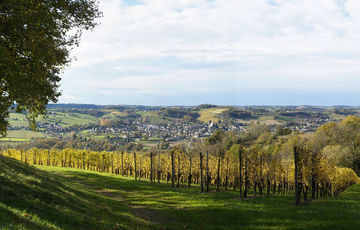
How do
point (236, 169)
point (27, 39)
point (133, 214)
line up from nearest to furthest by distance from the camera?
point (27, 39)
point (133, 214)
point (236, 169)

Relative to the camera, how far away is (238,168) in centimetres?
6081

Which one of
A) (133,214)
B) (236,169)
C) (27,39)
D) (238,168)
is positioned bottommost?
(236,169)

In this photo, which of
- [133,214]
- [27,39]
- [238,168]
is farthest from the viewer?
[238,168]

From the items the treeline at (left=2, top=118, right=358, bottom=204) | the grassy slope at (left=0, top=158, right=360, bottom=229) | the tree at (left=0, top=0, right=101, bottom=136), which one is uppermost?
the tree at (left=0, top=0, right=101, bottom=136)

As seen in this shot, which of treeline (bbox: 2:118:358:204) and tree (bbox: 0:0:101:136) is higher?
tree (bbox: 0:0:101:136)

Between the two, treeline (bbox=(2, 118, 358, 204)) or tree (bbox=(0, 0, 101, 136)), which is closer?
tree (bbox=(0, 0, 101, 136))

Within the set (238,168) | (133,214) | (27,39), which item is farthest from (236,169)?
(27,39)

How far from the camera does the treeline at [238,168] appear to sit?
40.5m

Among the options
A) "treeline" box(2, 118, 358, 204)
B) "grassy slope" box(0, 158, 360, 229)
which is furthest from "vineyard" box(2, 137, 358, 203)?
"grassy slope" box(0, 158, 360, 229)

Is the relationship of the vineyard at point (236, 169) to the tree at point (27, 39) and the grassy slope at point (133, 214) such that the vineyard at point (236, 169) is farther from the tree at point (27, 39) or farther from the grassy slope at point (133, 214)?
the tree at point (27, 39)

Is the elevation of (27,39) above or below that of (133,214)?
above

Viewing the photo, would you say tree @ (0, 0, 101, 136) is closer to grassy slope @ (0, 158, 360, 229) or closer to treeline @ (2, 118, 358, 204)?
grassy slope @ (0, 158, 360, 229)

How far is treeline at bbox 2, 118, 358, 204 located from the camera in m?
40.5

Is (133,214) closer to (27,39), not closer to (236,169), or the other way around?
(27,39)
